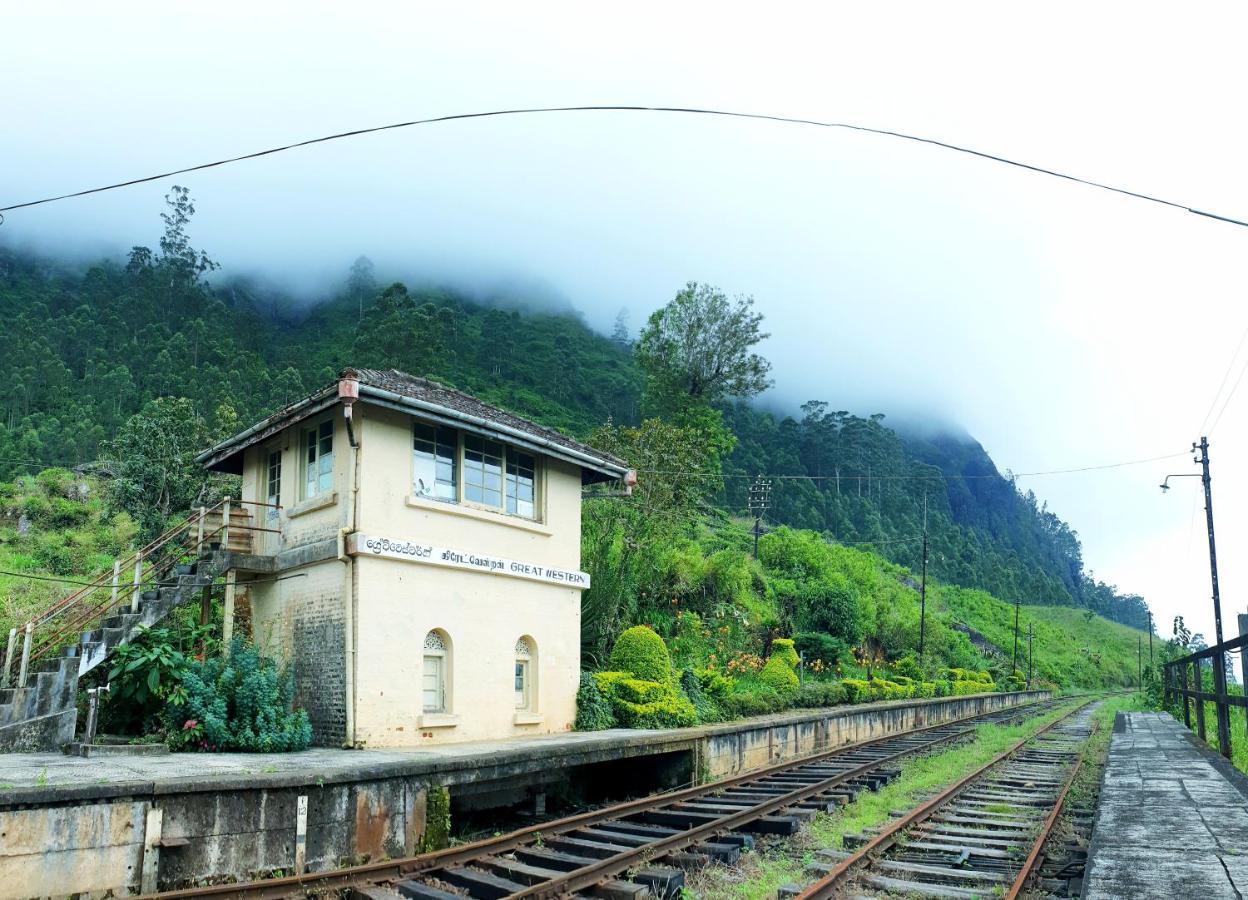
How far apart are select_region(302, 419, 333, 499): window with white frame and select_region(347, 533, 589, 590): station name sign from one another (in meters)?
1.53

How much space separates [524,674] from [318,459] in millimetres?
5288

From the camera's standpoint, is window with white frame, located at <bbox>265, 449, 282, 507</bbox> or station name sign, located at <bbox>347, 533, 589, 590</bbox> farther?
window with white frame, located at <bbox>265, 449, 282, 507</bbox>

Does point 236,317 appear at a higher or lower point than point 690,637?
higher

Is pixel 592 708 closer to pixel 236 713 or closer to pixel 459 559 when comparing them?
pixel 459 559

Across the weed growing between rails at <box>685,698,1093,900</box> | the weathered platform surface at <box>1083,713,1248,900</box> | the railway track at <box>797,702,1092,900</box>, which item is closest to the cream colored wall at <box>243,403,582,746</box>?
the weed growing between rails at <box>685,698,1093,900</box>

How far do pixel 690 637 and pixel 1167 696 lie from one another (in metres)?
16.7

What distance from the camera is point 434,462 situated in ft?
51.4

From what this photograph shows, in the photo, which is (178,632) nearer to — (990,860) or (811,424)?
(990,860)

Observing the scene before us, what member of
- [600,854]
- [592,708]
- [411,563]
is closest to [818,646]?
[592,708]

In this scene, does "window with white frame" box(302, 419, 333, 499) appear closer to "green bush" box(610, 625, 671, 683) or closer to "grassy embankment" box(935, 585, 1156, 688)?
"green bush" box(610, 625, 671, 683)

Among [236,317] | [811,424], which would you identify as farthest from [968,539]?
[236,317]

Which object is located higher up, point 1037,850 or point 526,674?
point 526,674

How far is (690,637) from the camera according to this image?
29094 mm

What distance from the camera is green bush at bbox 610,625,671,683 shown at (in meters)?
19.5
